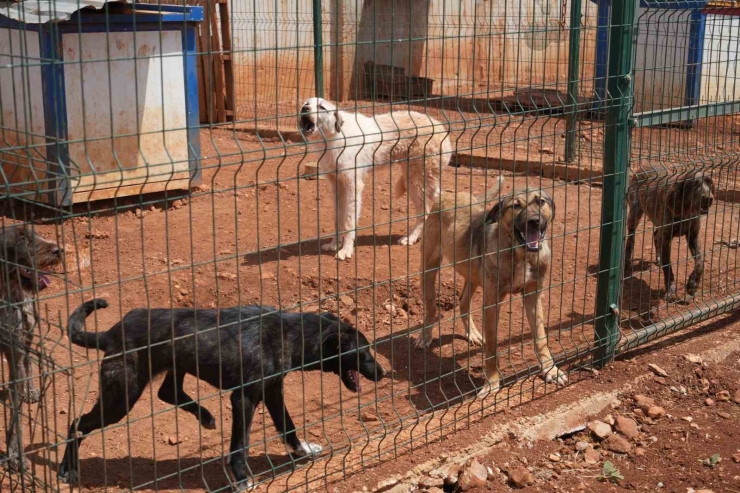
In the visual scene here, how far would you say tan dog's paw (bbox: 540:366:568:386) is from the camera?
5434 millimetres

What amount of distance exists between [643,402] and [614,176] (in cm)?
136

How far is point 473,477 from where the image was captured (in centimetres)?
446

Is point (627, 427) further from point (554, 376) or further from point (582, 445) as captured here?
point (554, 376)

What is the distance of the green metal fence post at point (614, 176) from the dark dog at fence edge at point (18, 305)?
310 centimetres

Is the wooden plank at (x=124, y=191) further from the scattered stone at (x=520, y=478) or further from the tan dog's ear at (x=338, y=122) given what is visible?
the scattered stone at (x=520, y=478)

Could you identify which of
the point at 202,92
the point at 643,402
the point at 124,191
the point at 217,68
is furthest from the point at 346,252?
the point at 217,68

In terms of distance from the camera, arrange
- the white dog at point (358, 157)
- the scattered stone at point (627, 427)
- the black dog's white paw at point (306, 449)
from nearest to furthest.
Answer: the black dog's white paw at point (306, 449) → the scattered stone at point (627, 427) → the white dog at point (358, 157)

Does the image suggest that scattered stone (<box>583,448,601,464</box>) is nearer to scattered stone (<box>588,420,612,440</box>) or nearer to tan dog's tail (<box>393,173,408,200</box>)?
scattered stone (<box>588,420,612,440</box>)

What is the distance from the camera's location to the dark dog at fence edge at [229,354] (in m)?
4.04

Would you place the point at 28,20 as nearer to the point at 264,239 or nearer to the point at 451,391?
the point at 264,239

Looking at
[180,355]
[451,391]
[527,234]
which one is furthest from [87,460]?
[527,234]

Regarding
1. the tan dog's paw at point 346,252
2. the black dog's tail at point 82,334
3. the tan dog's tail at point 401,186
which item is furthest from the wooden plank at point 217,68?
the black dog's tail at point 82,334

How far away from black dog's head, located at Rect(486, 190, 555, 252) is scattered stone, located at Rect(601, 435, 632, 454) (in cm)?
115

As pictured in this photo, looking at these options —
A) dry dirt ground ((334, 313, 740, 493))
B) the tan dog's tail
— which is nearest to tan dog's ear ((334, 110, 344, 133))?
the tan dog's tail
